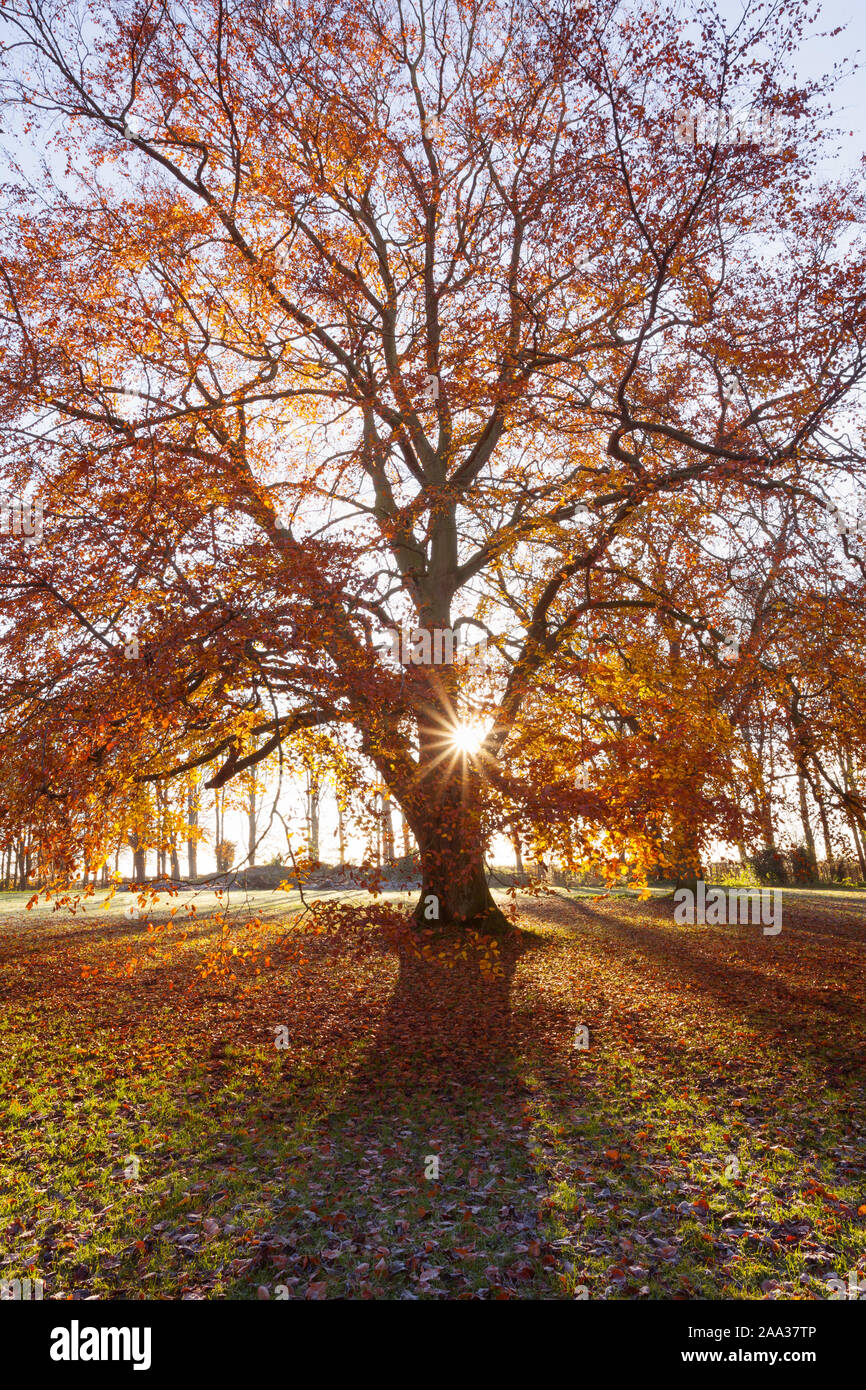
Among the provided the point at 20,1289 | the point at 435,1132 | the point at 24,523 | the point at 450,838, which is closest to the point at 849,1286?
the point at 435,1132

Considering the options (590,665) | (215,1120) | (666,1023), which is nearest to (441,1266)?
(215,1120)

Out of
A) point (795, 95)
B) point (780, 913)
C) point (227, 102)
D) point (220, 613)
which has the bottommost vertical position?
point (780, 913)

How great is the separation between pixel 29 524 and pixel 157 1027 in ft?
22.9

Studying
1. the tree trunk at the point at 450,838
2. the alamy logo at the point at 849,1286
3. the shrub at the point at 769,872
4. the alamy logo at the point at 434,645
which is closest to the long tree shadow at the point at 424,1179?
the tree trunk at the point at 450,838

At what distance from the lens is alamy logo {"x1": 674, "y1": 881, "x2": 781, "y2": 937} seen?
19891 mm

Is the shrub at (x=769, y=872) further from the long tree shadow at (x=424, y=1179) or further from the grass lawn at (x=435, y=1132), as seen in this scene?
the long tree shadow at (x=424, y=1179)

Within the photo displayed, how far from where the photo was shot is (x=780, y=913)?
66.6 ft
